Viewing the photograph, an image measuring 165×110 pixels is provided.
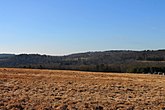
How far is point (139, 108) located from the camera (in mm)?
21406

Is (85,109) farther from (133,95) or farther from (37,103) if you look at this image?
(133,95)

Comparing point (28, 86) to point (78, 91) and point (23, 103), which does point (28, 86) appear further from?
point (23, 103)

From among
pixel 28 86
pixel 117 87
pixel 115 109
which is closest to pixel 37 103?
pixel 115 109

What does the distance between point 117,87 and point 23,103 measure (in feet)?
40.1

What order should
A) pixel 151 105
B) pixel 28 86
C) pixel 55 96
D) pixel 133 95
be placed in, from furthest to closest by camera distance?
pixel 28 86 → pixel 133 95 → pixel 55 96 → pixel 151 105

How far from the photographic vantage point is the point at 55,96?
24.5 metres

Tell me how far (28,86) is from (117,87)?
7.66m

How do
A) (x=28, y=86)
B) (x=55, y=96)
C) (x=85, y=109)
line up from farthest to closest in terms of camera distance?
(x=28, y=86) < (x=55, y=96) < (x=85, y=109)

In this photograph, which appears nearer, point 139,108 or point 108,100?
point 139,108

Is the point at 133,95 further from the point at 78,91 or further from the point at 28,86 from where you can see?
the point at 28,86

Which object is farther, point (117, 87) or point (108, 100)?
point (117, 87)

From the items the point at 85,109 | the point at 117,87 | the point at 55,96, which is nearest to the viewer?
the point at 85,109

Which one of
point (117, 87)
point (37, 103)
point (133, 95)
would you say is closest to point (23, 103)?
point (37, 103)

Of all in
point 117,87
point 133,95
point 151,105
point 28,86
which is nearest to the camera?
point 151,105
